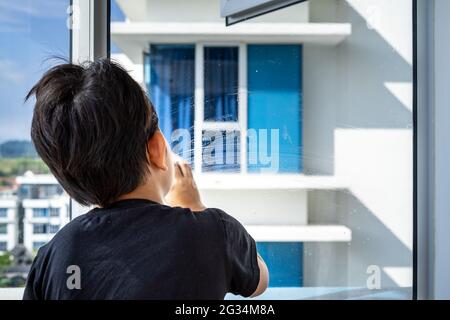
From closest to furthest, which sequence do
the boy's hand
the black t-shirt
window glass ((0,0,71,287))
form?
the black t-shirt
the boy's hand
window glass ((0,0,71,287))

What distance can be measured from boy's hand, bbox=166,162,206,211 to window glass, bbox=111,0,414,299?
0.57ft

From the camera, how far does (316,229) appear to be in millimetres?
1193

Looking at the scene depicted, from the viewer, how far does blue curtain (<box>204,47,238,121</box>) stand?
110cm

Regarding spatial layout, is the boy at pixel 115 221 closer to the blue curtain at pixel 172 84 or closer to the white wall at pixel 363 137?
the blue curtain at pixel 172 84

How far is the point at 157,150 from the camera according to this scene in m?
0.79

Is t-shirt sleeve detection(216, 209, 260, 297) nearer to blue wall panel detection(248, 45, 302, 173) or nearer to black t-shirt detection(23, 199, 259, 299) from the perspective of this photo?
black t-shirt detection(23, 199, 259, 299)

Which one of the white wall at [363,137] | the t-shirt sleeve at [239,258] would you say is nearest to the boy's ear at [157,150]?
the t-shirt sleeve at [239,258]

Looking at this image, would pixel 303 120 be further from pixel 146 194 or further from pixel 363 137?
pixel 146 194

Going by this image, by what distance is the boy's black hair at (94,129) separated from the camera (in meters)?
0.71

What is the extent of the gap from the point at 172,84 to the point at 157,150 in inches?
16.0

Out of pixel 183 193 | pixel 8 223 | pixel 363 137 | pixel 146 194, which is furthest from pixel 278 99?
pixel 8 223

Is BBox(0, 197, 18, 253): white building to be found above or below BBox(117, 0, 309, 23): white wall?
below

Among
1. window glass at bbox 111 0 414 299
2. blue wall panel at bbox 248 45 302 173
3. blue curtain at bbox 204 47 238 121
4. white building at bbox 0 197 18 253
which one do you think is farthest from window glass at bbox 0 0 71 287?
blue wall panel at bbox 248 45 302 173
